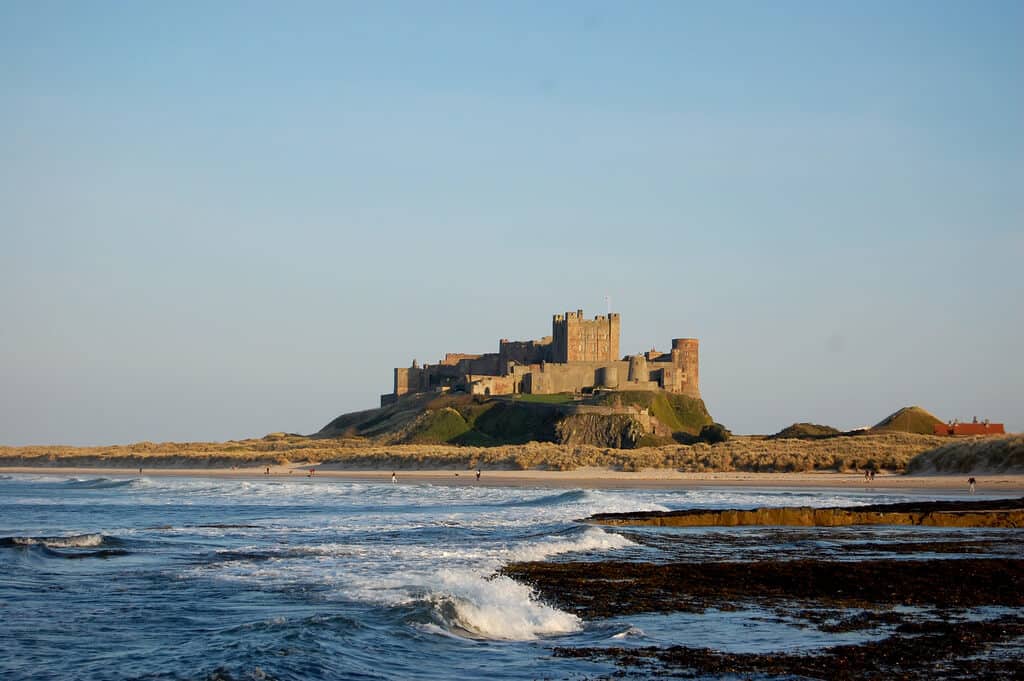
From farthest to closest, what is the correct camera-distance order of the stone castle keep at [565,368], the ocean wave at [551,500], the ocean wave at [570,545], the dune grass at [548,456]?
the stone castle keep at [565,368], the dune grass at [548,456], the ocean wave at [551,500], the ocean wave at [570,545]

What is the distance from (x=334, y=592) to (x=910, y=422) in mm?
61896

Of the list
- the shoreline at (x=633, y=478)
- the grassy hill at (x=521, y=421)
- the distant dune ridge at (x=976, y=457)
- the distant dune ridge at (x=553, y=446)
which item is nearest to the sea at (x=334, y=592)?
the shoreline at (x=633, y=478)

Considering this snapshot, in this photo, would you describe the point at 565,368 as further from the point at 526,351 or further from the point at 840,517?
the point at 840,517

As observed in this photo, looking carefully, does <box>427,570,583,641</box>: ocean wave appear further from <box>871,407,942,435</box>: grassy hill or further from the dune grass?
<box>871,407,942,435</box>: grassy hill

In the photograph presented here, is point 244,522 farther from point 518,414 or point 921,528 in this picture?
point 518,414

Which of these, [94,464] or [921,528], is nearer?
[921,528]

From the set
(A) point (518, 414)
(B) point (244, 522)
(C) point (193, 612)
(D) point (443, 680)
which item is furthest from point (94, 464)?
(D) point (443, 680)

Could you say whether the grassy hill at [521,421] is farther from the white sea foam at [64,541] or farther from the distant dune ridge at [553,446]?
the white sea foam at [64,541]

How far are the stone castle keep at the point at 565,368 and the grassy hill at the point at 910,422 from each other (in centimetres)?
1804

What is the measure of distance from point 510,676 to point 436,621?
132 inches

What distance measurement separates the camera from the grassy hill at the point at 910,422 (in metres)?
70.9

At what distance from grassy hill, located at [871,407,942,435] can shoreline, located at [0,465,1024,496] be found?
83.0 ft

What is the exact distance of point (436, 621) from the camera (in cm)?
1462

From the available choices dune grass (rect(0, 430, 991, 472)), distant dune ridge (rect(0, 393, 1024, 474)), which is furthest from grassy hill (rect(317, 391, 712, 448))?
dune grass (rect(0, 430, 991, 472))
